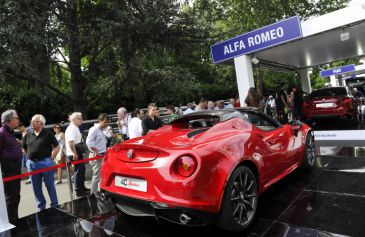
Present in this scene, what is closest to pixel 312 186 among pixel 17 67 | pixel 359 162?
pixel 359 162

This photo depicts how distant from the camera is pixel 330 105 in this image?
10805 millimetres

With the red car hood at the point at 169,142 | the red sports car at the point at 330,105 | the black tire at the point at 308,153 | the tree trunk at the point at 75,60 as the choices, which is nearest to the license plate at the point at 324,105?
the red sports car at the point at 330,105

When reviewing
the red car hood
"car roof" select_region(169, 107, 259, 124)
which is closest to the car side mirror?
"car roof" select_region(169, 107, 259, 124)

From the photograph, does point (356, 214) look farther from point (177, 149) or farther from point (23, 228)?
point (23, 228)

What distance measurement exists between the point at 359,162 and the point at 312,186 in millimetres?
1817

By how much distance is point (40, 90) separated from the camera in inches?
495

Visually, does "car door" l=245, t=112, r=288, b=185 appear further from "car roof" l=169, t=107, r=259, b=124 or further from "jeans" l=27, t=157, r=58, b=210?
"jeans" l=27, t=157, r=58, b=210

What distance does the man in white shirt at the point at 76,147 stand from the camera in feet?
20.3

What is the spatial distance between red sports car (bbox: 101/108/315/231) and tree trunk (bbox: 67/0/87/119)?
8.48m

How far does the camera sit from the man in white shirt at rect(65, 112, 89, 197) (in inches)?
243

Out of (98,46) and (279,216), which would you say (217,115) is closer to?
(279,216)

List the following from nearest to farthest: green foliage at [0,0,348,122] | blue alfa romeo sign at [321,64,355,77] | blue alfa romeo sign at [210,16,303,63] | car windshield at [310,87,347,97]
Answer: blue alfa romeo sign at [210,16,303,63] < green foliage at [0,0,348,122] < car windshield at [310,87,347,97] < blue alfa romeo sign at [321,64,355,77]

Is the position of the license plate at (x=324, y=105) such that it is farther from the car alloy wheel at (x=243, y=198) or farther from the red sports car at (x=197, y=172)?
the car alloy wheel at (x=243, y=198)

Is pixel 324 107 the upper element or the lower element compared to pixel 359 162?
upper
